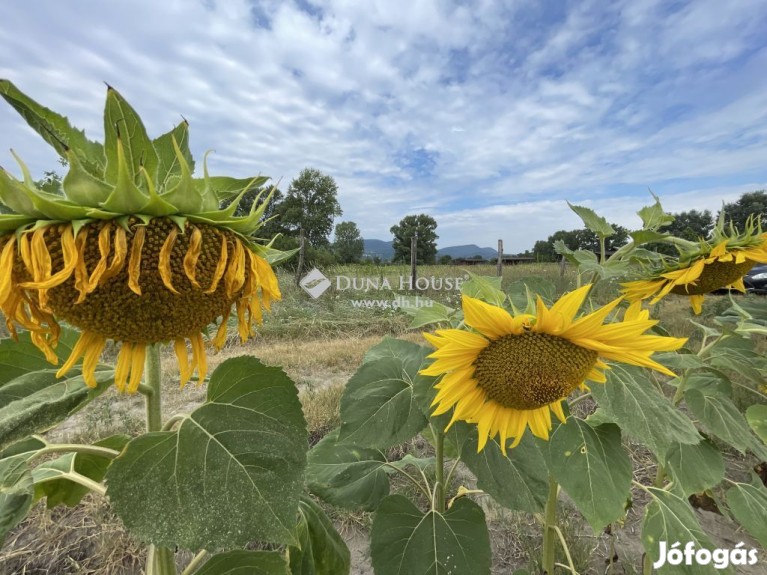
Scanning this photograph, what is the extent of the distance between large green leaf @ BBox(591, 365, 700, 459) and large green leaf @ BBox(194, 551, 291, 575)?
→ 2.29 feet

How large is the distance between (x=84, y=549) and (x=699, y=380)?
8.61 feet

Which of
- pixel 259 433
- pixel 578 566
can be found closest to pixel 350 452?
pixel 259 433

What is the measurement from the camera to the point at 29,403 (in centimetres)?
68

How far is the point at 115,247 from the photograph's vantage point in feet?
1.98

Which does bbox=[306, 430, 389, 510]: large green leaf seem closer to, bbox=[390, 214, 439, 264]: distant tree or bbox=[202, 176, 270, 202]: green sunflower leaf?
bbox=[202, 176, 270, 202]: green sunflower leaf

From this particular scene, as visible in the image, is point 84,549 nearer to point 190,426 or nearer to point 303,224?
point 190,426

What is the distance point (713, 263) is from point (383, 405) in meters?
1.11

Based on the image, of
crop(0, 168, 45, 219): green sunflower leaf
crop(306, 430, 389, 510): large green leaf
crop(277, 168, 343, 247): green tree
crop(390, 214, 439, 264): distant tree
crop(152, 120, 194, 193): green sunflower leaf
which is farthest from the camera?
crop(390, 214, 439, 264): distant tree

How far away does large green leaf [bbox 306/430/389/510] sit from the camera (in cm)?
119

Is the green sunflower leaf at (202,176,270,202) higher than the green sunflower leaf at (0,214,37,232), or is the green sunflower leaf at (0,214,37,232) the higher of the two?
the green sunflower leaf at (202,176,270,202)

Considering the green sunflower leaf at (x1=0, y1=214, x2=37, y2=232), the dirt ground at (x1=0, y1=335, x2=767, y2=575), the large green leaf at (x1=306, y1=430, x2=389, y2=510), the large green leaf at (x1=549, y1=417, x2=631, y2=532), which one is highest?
the green sunflower leaf at (x1=0, y1=214, x2=37, y2=232)

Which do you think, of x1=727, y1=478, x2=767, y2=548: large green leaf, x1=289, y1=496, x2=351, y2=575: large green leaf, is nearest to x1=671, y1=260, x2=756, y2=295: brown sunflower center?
x1=727, y1=478, x2=767, y2=548: large green leaf

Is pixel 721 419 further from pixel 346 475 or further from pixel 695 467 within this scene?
pixel 346 475

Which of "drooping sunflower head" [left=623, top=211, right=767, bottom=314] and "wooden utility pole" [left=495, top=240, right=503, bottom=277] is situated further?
"wooden utility pole" [left=495, top=240, right=503, bottom=277]
